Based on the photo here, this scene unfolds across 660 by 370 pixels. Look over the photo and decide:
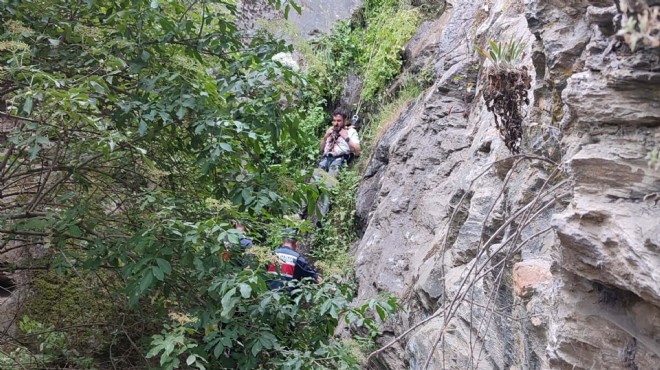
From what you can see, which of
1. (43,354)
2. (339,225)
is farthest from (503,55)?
(339,225)

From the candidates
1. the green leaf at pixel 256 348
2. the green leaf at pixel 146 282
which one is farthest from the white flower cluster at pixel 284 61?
the green leaf at pixel 256 348

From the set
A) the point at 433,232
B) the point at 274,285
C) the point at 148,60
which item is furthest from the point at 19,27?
the point at 433,232

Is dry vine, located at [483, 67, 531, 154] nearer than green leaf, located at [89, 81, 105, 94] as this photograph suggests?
No

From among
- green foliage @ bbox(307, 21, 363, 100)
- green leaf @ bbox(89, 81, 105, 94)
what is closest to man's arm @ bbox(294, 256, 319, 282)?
green leaf @ bbox(89, 81, 105, 94)

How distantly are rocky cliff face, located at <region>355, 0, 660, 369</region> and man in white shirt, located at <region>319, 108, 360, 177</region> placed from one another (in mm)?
3211

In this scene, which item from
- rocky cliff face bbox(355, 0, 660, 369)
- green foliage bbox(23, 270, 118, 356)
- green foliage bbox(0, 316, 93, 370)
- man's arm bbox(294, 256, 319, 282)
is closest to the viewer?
rocky cliff face bbox(355, 0, 660, 369)

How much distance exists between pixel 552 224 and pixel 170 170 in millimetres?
3341

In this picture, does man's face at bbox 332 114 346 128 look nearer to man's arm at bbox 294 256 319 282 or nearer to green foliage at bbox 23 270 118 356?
man's arm at bbox 294 256 319 282

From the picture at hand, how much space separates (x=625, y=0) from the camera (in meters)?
1.98

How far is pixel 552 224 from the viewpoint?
2.70 m

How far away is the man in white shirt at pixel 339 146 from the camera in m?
10.8

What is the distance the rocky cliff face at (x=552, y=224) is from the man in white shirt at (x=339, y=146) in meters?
3.21

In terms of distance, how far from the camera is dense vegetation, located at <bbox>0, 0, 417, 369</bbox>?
423 cm

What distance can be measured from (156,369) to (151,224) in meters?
0.97
